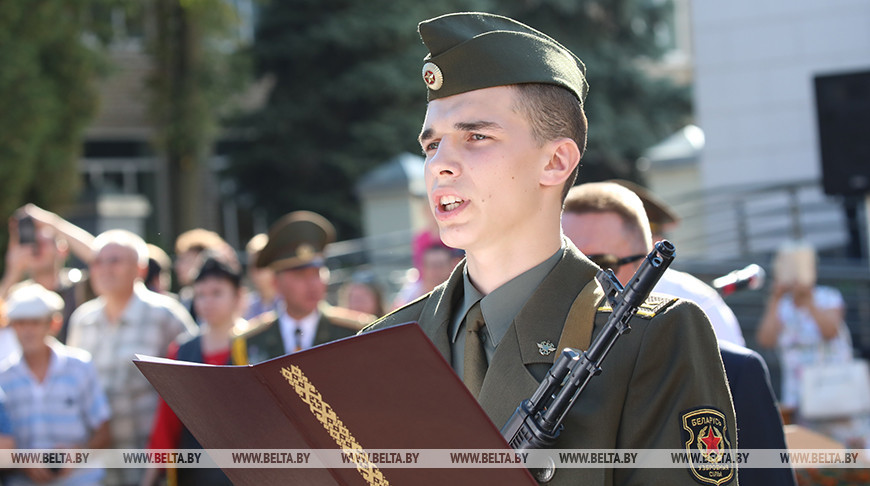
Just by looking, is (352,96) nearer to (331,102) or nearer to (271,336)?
(331,102)

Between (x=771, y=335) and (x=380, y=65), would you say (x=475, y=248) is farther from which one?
(x=380, y=65)

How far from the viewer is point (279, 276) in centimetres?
568

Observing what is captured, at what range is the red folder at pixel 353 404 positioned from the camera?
4.92 feet

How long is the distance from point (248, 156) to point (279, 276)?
1331 centimetres

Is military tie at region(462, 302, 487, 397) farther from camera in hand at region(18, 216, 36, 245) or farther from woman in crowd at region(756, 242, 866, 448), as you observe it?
camera in hand at region(18, 216, 36, 245)

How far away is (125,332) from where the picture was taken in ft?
20.9

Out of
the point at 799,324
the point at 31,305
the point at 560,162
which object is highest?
the point at 560,162

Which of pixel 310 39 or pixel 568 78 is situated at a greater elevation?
pixel 568 78

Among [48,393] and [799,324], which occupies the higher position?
[48,393]

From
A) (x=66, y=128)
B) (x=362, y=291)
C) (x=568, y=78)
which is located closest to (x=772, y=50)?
(x=362, y=291)

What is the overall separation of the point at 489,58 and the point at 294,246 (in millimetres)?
3959

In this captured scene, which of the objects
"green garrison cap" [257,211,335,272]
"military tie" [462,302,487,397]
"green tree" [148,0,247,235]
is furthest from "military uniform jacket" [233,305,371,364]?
"green tree" [148,0,247,235]

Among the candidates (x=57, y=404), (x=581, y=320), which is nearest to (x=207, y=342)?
(x=57, y=404)

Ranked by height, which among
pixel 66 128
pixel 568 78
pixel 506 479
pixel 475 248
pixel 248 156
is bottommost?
pixel 248 156
